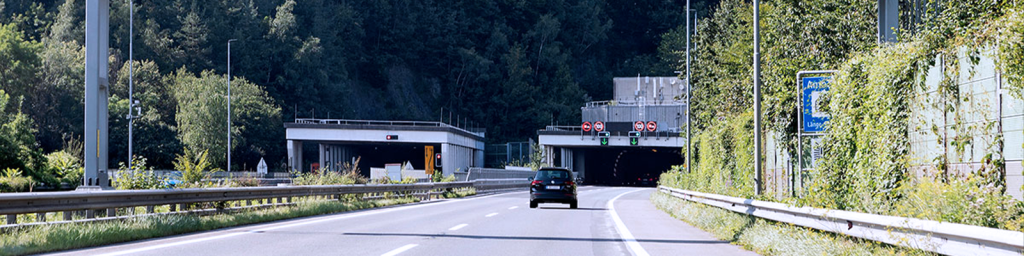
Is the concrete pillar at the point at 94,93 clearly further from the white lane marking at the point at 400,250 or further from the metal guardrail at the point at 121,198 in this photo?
the white lane marking at the point at 400,250

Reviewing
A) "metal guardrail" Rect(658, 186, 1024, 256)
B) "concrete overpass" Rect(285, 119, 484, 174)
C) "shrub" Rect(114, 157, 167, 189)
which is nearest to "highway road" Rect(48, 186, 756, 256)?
"metal guardrail" Rect(658, 186, 1024, 256)

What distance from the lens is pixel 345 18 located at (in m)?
117

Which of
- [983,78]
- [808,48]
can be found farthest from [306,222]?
[808,48]

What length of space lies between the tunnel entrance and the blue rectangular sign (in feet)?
293

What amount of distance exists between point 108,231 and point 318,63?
3626 inches

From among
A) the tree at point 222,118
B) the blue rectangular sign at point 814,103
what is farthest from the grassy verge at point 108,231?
the tree at point 222,118

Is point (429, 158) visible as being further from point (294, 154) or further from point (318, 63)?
point (318, 63)

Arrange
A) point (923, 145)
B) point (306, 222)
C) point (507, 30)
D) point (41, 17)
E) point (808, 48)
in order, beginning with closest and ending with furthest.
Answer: point (923, 145), point (306, 222), point (808, 48), point (41, 17), point (507, 30)

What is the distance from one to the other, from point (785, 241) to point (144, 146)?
7461 centimetres

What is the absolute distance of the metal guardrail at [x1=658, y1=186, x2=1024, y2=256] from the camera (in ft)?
24.2

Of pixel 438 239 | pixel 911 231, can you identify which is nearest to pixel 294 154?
pixel 438 239

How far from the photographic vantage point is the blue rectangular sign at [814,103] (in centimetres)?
1698

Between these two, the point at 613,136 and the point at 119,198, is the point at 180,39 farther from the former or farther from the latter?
the point at 119,198

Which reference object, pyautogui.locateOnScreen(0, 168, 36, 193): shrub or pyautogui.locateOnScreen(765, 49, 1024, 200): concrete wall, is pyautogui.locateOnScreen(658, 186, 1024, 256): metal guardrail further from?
pyautogui.locateOnScreen(0, 168, 36, 193): shrub
